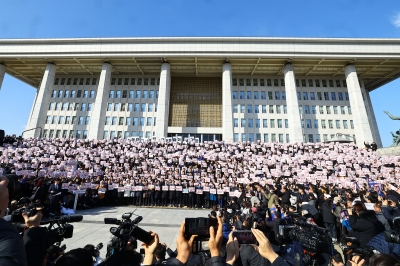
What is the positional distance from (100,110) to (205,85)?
22595mm

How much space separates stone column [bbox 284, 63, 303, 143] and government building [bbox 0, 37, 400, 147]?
177 millimetres

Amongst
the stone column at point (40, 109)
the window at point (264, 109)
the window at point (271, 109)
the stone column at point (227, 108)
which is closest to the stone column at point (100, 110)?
the stone column at point (40, 109)

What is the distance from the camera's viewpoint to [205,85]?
4853 cm

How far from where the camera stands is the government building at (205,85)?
39094 mm

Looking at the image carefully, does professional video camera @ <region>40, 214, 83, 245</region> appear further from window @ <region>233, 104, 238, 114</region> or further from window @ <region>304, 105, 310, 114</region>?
window @ <region>304, 105, 310, 114</region>

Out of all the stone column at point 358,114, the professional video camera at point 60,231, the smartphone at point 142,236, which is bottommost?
the professional video camera at point 60,231

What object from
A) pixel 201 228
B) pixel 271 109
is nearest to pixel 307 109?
pixel 271 109

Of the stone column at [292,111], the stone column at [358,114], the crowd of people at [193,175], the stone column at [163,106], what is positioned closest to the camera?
the crowd of people at [193,175]

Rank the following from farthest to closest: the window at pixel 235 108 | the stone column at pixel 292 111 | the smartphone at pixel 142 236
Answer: the window at pixel 235 108 < the stone column at pixel 292 111 < the smartphone at pixel 142 236

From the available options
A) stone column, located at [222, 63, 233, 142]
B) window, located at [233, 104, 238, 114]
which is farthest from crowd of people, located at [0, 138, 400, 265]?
window, located at [233, 104, 238, 114]

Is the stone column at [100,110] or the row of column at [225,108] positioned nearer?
the row of column at [225,108]

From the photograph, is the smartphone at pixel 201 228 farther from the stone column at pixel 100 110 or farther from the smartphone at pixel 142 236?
the stone column at pixel 100 110

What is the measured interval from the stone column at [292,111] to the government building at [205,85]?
0.18 m

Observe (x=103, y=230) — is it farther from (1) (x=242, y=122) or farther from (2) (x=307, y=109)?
(2) (x=307, y=109)
